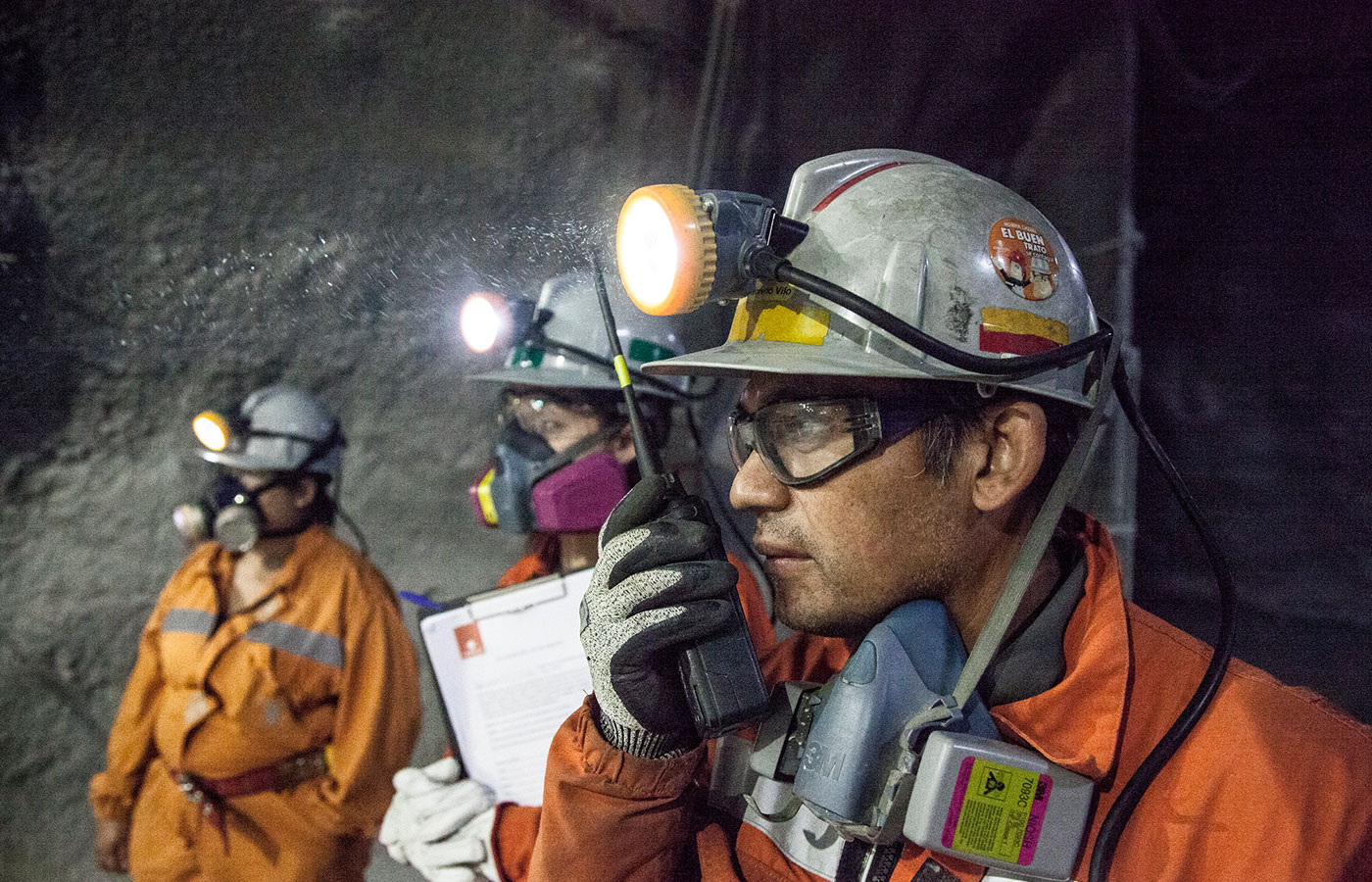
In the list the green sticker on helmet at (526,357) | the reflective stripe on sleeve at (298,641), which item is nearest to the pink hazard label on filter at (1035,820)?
the green sticker on helmet at (526,357)

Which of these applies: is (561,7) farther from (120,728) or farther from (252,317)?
(120,728)

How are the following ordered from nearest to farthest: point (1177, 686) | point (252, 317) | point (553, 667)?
point (1177, 686) < point (553, 667) < point (252, 317)

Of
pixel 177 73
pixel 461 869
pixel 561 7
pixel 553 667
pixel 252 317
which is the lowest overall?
pixel 461 869

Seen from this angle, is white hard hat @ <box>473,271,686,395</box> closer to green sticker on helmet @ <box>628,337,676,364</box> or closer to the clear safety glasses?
green sticker on helmet @ <box>628,337,676,364</box>

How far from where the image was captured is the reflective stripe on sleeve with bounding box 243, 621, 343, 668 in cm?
342

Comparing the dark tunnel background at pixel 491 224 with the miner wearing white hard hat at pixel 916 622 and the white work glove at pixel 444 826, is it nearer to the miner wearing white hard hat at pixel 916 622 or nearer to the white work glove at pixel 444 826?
the miner wearing white hard hat at pixel 916 622

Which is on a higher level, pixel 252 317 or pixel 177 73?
pixel 177 73

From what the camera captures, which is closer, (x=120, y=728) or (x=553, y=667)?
(x=553, y=667)

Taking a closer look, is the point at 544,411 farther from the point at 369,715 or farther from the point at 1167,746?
the point at 1167,746

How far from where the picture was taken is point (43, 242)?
423 centimetres

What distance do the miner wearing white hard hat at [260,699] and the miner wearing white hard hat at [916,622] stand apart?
7.71ft

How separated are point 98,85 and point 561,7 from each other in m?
2.10

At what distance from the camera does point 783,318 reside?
4.55 feet

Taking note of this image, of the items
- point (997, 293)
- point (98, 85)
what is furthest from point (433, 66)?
point (997, 293)
